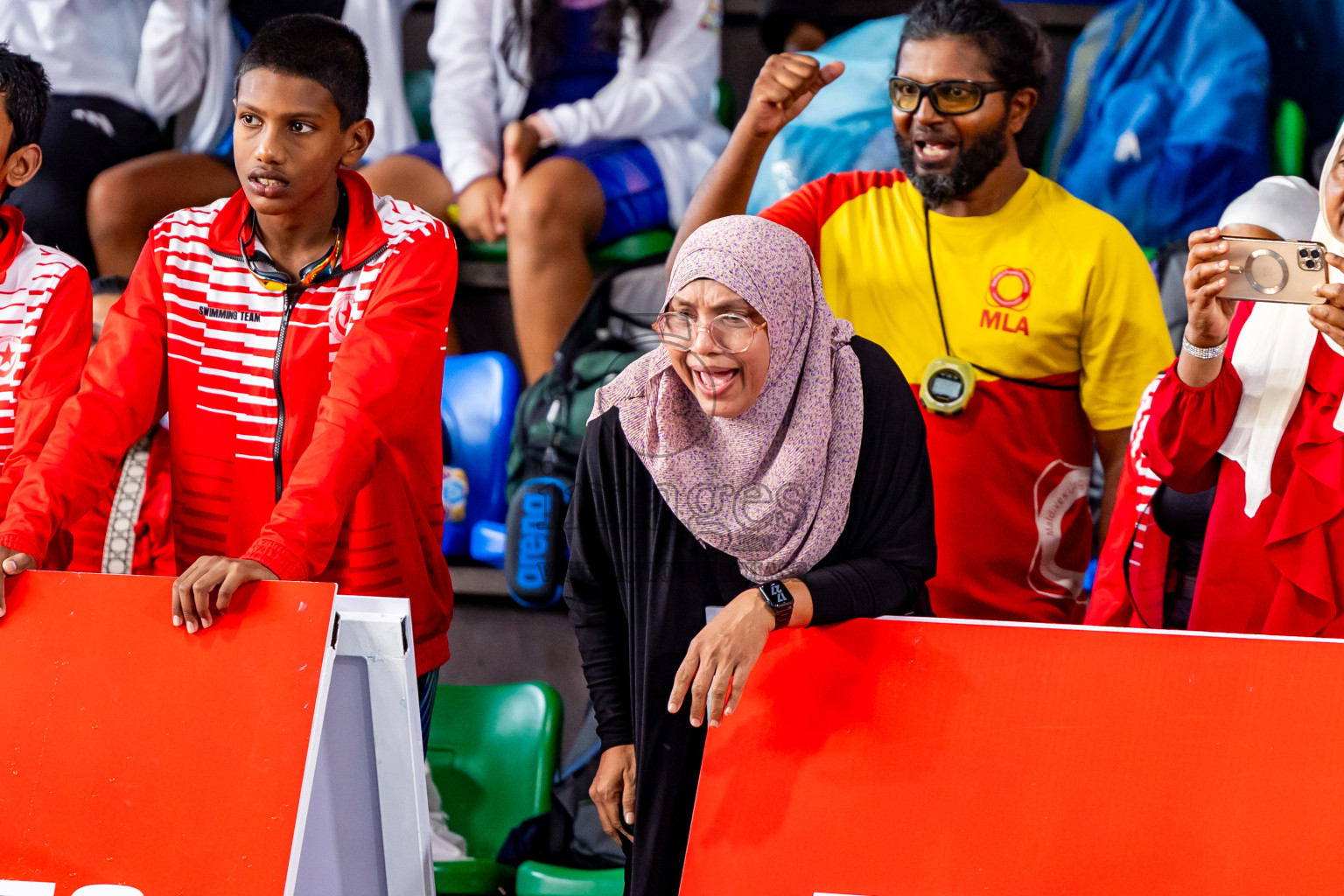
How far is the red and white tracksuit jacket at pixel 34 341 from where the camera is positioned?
6.35 ft

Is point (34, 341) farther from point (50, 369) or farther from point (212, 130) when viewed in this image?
point (212, 130)

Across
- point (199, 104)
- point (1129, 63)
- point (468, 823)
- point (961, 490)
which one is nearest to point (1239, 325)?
point (961, 490)

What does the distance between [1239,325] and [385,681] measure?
1.29 meters

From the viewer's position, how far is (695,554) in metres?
1.71

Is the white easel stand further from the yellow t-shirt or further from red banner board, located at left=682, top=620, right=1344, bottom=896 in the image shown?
the yellow t-shirt

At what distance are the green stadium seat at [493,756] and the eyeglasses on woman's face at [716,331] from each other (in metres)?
1.53

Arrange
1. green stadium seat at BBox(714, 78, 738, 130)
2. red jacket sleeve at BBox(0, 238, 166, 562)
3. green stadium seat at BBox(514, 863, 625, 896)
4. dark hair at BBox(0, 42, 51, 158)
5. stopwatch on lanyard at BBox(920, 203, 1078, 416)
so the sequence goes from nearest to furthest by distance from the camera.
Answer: red jacket sleeve at BBox(0, 238, 166, 562) < dark hair at BBox(0, 42, 51, 158) < stopwatch on lanyard at BBox(920, 203, 1078, 416) < green stadium seat at BBox(514, 863, 625, 896) < green stadium seat at BBox(714, 78, 738, 130)

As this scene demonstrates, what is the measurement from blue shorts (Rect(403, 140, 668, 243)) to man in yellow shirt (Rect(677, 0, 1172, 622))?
3.10ft

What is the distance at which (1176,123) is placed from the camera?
3.09 m

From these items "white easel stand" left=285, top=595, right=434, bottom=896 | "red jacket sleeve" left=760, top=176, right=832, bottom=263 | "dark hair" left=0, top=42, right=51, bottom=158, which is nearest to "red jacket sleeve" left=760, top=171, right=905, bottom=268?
"red jacket sleeve" left=760, top=176, right=832, bottom=263

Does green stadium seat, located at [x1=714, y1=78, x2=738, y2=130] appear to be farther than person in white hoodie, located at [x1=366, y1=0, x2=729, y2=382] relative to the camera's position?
Yes

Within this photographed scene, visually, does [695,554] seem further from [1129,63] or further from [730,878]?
[1129,63]

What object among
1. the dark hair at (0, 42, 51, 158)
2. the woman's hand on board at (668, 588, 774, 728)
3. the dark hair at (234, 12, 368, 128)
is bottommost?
the woman's hand on board at (668, 588, 774, 728)

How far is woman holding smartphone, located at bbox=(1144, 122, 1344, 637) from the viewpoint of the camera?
5.89 ft
